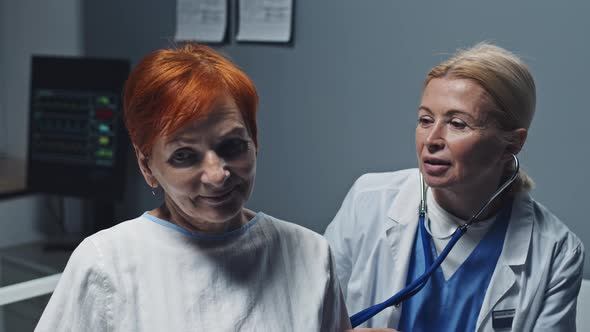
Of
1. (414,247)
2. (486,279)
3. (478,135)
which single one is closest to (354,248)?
(414,247)

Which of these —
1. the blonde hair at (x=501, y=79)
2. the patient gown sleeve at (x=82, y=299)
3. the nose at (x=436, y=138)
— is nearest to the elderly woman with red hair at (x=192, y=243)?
the patient gown sleeve at (x=82, y=299)

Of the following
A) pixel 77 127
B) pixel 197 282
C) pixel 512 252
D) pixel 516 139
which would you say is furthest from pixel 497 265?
pixel 77 127

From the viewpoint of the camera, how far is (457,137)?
4.33ft

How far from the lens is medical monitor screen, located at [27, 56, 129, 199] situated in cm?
246

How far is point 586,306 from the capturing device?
1600 millimetres

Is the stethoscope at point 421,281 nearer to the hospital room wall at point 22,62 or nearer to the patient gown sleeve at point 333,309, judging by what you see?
the patient gown sleeve at point 333,309

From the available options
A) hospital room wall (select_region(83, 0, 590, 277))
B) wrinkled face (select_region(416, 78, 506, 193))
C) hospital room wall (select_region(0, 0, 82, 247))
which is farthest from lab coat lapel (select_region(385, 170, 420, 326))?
hospital room wall (select_region(0, 0, 82, 247))

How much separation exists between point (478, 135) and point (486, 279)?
307mm

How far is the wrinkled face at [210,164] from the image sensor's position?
894mm

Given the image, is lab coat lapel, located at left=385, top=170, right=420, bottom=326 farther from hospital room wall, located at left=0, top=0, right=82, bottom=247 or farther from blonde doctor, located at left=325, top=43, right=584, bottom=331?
hospital room wall, located at left=0, top=0, right=82, bottom=247

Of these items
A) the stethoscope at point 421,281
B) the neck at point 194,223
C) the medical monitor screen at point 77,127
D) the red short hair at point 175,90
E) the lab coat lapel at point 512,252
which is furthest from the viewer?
the medical monitor screen at point 77,127

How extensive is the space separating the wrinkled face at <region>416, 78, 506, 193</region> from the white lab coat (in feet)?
0.57

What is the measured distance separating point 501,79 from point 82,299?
0.88 meters

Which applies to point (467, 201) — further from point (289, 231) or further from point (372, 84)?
point (372, 84)
